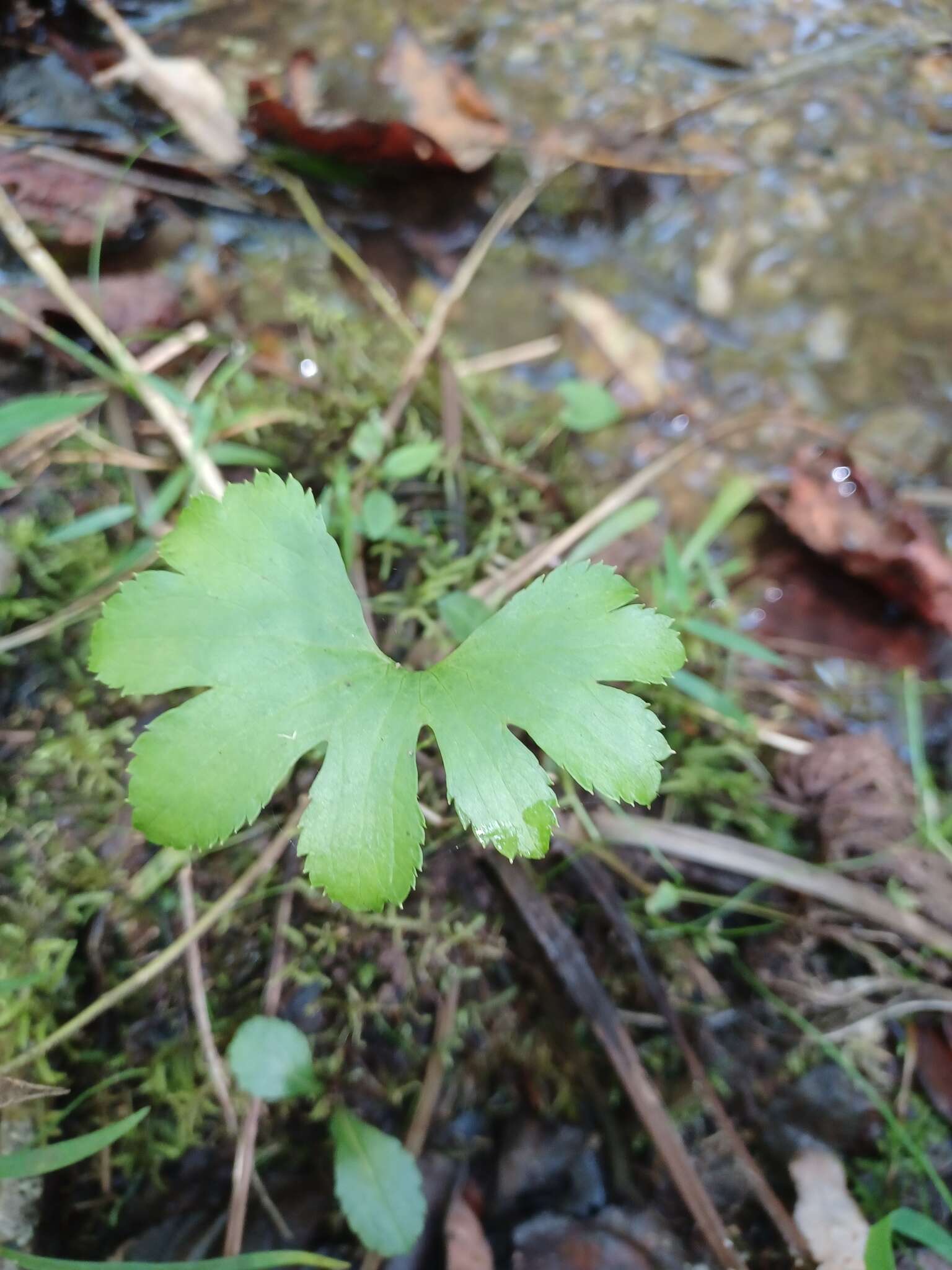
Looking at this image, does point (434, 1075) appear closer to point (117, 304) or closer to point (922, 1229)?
point (922, 1229)

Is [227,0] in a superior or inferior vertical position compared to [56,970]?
superior

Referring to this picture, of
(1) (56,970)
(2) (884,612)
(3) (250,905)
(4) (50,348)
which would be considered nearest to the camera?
(1) (56,970)

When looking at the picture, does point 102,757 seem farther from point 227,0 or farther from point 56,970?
point 227,0

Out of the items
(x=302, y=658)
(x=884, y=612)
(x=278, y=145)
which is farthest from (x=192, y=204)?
(x=884, y=612)

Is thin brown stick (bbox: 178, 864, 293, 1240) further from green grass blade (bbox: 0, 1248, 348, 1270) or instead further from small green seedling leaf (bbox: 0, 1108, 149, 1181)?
small green seedling leaf (bbox: 0, 1108, 149, 1181)

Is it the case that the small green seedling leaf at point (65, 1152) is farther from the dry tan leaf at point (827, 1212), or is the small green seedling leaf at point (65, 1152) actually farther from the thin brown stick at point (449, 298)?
the thin brown stick at point (449, 298)

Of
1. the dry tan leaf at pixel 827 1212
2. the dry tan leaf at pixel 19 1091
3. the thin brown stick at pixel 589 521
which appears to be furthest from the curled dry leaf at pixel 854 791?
the dry tan leaf at pixel 19 1091

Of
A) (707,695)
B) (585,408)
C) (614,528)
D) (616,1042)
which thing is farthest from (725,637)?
(616,1042)
